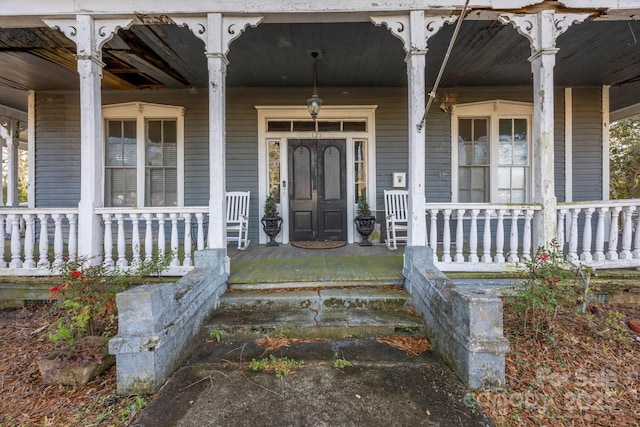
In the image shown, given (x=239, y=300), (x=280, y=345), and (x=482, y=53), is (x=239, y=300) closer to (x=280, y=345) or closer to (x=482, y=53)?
(x=280, y=345)

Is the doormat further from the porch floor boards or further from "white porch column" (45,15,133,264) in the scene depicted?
"white porch column" (45,15,133,264)

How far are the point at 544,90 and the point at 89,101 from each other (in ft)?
14.9

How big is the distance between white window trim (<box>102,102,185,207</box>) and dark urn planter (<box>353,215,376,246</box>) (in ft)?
9.63

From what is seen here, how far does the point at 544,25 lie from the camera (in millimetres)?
3070

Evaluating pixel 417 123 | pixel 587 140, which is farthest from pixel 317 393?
pixel 587 140

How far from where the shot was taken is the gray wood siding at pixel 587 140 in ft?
17.1

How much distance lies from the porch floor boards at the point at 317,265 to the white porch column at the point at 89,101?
1.46 meters

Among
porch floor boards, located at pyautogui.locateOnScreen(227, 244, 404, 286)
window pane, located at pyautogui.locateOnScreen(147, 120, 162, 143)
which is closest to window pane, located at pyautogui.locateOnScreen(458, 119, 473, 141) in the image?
porch floor boards, located at pyautogui.locateOnScreen(227, 244, 404, 286)

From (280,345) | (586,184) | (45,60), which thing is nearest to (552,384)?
(280,345)

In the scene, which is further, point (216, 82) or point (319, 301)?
point (216, 82)

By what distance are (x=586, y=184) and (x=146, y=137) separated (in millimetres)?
7422

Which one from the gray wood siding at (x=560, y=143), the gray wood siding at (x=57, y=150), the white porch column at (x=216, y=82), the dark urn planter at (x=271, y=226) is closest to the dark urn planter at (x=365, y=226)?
the dark urn planter at (x=271, y=226)

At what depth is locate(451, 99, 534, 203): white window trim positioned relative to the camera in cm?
518

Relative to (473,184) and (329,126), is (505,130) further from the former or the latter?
(329,126)
